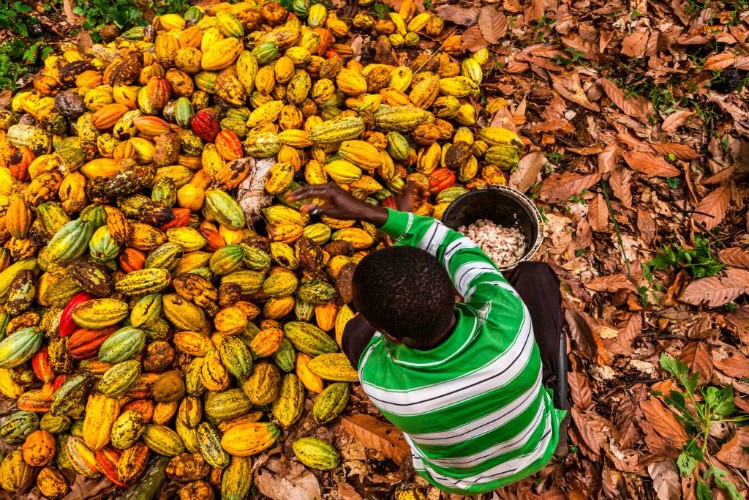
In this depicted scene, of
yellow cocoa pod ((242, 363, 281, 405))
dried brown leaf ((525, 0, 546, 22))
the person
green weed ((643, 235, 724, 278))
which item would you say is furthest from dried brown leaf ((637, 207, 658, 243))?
yellow cocoa pod ((242, 363, 281, 405))

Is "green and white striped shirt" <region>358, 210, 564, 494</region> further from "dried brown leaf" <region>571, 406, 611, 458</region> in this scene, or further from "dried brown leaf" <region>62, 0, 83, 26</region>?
"dried brown leaf" <region>62, 0, 83, 26</region>

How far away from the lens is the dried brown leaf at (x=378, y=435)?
8.04 ft

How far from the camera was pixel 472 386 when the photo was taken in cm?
146

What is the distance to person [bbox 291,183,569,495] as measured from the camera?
1.37 m

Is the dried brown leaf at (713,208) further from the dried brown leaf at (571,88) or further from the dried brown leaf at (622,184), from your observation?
the dried brown leaf at (571,88)

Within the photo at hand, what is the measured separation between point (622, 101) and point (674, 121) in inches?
15.7

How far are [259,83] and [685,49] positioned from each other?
11.2ft

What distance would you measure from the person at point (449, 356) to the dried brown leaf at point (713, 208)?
201 centimetres

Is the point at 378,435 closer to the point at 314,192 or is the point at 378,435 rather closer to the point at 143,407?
the point at 143,407

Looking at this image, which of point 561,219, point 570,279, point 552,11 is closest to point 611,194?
point 561,219

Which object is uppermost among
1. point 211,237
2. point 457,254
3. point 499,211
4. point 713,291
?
point 457,254

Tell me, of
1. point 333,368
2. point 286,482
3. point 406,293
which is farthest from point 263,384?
point 406,293

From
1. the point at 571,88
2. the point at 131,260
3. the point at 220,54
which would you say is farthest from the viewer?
the point at 571,88

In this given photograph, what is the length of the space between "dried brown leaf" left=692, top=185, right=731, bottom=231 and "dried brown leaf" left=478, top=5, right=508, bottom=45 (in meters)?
2.01
